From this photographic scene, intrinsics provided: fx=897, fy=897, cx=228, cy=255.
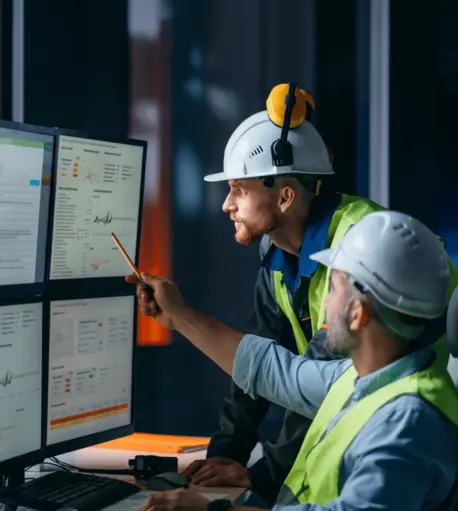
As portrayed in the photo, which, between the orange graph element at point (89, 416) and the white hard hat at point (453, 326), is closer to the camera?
the white hard hat at point (453, 326)

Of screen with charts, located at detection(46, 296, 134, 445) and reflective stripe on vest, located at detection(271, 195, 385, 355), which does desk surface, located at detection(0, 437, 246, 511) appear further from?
reflective stripe on vest, located at detection(271, 195, 385, 355)

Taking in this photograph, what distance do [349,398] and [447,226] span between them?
2.07 meters


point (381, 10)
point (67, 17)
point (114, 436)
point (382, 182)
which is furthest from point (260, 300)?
point (67, 17)

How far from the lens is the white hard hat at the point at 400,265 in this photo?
1449mm

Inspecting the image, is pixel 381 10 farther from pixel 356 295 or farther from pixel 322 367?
pixel 356 295

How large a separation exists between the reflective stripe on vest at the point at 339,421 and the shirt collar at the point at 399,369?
0.01m

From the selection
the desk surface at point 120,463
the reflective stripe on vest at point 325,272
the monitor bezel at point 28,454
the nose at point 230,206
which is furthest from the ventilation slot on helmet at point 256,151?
the desk surface at point 120,463

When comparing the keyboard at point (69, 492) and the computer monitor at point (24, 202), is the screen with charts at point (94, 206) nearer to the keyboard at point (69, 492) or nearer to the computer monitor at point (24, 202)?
the computer monitor at point (24, 202)

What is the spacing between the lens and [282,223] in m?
2.25

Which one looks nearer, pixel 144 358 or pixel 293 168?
pixel 293 168

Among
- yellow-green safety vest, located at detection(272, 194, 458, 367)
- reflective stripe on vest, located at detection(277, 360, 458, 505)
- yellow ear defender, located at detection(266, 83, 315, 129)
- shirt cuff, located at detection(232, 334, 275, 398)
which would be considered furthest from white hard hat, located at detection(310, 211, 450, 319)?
yellow ear defender, located at detection(266, 83, 315, 129)

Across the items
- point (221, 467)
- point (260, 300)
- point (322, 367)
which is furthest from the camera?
point (260, 300)

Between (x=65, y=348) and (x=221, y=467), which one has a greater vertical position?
(x=65, y=348)

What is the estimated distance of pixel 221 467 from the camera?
203 centimetres
